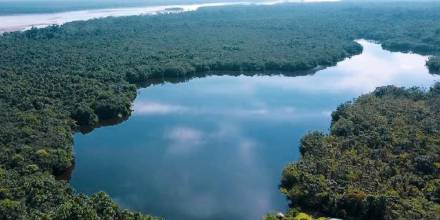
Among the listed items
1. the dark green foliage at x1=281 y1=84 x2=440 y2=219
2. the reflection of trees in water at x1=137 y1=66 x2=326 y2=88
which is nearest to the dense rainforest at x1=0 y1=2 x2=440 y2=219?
the dark green foliage at x1=281 y1=84 x2=440 y2=219

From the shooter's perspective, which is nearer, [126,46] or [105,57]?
[105,57]

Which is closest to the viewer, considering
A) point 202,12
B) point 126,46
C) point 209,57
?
point 209,57

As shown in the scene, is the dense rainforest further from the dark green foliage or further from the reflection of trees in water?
the reflection of trees in water

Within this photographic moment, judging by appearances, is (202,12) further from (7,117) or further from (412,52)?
(7,117)

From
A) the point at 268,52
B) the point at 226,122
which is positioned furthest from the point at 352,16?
the point at 226,122

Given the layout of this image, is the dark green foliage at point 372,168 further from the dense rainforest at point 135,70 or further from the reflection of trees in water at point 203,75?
the reflection of trees in water at point 203,75

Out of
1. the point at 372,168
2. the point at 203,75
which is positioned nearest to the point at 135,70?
the point at 203,75
